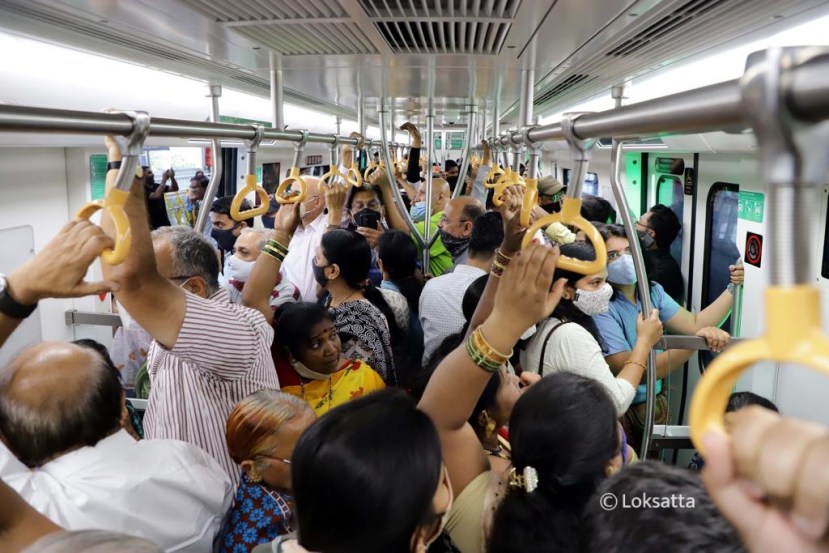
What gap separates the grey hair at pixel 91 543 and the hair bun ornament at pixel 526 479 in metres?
0.78

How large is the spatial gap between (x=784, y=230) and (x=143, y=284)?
4.68 feet

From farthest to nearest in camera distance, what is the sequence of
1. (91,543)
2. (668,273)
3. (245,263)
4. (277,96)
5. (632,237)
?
(668,273) < (245,263) < (277,96) < (632,237) < (91,543)

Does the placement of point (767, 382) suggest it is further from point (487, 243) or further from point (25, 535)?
point (25, 535)

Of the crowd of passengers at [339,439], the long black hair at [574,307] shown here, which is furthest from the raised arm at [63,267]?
the long black hair at [574,307]

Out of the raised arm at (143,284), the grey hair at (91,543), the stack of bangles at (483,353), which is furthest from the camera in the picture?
the raised arm at (143,284)

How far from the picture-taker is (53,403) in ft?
4.68

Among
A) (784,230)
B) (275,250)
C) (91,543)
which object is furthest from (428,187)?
(784,230)

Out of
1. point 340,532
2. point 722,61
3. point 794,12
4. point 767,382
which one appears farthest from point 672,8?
point 767,382

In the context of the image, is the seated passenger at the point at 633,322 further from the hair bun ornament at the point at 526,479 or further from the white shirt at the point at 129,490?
the white shirt at the point at 129,490

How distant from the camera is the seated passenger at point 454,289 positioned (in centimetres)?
300

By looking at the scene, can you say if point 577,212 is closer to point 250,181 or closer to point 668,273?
point 250,181

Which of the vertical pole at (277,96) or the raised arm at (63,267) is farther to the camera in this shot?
the vertical pole at (277,96)

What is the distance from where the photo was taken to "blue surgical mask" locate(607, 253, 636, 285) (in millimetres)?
3191

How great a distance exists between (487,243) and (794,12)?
1.84 meters
